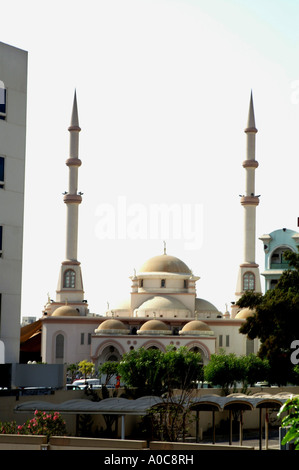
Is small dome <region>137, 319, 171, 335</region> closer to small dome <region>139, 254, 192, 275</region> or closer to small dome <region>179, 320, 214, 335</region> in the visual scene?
small dome <region>179, 320, 214, 335</region>

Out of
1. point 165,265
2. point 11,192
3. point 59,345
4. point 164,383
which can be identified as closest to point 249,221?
point 165,265

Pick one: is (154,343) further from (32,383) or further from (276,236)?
(32,383)

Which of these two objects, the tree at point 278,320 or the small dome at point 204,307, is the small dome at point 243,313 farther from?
the tree at point 278,320

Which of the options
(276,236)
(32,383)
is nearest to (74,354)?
(276,236)

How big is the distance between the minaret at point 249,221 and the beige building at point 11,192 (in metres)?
53.7

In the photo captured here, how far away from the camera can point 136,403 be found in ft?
87.9

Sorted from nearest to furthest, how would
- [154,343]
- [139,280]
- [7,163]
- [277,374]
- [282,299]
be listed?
[7,163], [282,299], [277,374], [154,343], [139,280]

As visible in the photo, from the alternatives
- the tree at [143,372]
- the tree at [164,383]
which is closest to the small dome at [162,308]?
the tree at [164,383]

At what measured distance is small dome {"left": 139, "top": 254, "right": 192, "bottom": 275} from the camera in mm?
85000

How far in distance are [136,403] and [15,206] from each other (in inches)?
293

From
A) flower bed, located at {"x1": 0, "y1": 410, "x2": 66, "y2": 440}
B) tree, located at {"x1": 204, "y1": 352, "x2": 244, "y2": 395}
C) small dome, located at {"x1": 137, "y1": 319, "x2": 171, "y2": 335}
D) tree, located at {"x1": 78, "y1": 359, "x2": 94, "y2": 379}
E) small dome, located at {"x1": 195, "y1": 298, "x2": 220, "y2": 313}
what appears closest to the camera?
flower bed, located at {"x1": 0, "y1": 410, "x2": 66, "y2": 440}

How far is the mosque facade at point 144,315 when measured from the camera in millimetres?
75188

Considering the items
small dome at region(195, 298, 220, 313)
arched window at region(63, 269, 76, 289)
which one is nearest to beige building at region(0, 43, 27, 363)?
arched window at region(63, 269, 76, 289)

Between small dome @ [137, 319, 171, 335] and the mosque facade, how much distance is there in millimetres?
90
